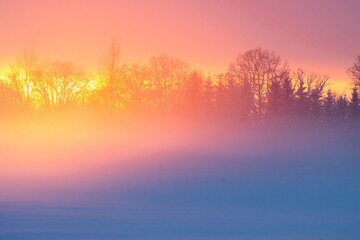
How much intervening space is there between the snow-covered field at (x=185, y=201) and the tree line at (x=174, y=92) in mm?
9917

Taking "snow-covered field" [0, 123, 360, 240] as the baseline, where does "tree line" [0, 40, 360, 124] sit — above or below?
above

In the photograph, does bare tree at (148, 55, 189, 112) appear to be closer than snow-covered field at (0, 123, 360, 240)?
No

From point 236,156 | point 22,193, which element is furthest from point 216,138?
point 22,193

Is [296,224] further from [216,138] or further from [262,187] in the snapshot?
[216,138]

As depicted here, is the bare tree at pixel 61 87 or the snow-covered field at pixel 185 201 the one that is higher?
the bare tree at pixel 61 87

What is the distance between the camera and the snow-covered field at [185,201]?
41.5 ft

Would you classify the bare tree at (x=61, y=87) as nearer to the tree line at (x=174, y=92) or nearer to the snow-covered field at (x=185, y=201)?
the tree line at (x=174, y=92)

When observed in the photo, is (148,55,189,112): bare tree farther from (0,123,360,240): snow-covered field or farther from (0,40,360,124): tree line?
(0,123,360,240): snow-covered field

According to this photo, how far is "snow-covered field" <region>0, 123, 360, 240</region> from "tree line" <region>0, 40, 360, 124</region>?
992cm

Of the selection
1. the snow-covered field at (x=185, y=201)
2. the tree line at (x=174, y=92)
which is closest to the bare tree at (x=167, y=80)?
the tree line at (x=174, y=92)

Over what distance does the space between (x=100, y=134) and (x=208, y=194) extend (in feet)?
77.8

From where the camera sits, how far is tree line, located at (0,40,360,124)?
50.7 metres

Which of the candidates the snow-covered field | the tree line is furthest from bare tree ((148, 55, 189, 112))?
the snow-covered field

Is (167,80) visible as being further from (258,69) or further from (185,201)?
(185,201)
